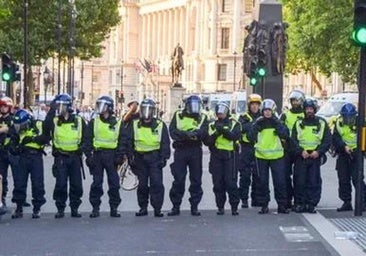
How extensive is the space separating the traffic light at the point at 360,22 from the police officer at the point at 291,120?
2.00m

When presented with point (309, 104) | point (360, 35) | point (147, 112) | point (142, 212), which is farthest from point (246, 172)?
point (360, 35)

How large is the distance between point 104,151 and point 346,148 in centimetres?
387

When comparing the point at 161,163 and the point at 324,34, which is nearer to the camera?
the point at 161,163

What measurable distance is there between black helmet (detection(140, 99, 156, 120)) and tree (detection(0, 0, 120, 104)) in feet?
123

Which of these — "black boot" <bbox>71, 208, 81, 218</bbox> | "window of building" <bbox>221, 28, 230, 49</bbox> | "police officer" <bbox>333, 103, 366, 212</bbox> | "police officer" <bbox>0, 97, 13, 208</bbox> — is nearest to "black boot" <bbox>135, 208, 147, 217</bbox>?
"black boot" <bbox>71, 208, 81, 218</bbox>

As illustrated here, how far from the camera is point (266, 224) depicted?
15.6m

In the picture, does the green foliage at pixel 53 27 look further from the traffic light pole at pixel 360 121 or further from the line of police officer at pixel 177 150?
the traffic light pole at pixel 360 121

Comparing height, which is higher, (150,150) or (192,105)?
(192,105)

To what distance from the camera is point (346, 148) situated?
17.4 metres

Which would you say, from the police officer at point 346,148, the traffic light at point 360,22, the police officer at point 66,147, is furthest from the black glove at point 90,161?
the traffic light at point 360,22

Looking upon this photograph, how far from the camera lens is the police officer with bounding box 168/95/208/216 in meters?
17.0

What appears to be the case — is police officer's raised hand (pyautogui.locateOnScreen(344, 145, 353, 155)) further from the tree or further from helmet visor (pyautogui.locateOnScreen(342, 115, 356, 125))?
the tree

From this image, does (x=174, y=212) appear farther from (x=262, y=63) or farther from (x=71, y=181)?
(x=262, y=63)

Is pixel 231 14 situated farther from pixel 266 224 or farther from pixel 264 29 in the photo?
pixel 266 224
